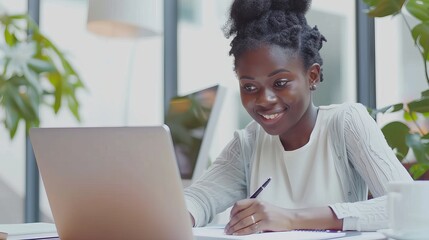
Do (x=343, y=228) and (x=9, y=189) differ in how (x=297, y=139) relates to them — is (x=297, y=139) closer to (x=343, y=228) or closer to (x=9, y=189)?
(x=343, y=228)

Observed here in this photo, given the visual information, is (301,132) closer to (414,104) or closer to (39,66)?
(414,104)

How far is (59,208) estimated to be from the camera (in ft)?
3.84

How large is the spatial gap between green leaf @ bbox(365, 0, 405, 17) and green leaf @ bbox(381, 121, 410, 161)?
0.34m

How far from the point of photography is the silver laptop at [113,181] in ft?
3.27

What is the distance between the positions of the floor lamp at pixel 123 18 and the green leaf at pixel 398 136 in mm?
1494

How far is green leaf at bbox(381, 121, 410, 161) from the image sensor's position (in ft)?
7.22

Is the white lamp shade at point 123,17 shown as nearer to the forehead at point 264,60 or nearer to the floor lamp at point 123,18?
the floor lamp at point 123,18

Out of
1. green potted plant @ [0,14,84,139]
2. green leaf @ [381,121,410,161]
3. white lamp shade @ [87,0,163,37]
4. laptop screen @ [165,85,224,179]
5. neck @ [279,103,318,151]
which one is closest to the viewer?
neck @ [279,103,318,151]

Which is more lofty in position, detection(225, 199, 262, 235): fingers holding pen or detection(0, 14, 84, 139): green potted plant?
detection(0, 14, 84, 139): green potted plant

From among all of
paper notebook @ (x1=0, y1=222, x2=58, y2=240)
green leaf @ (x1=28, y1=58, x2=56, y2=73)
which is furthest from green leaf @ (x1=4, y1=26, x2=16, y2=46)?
paper notebook @ (x1=0, y1=222, x2=58, y2=240)

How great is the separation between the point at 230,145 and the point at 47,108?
2.72 metres

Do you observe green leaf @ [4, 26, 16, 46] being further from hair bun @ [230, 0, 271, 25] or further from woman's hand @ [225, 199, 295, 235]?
woman's hand @ [225, 199, 295, 235]

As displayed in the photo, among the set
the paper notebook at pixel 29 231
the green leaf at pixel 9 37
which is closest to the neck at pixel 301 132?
the paper notebook at pixel 29 231

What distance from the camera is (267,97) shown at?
1.46m
